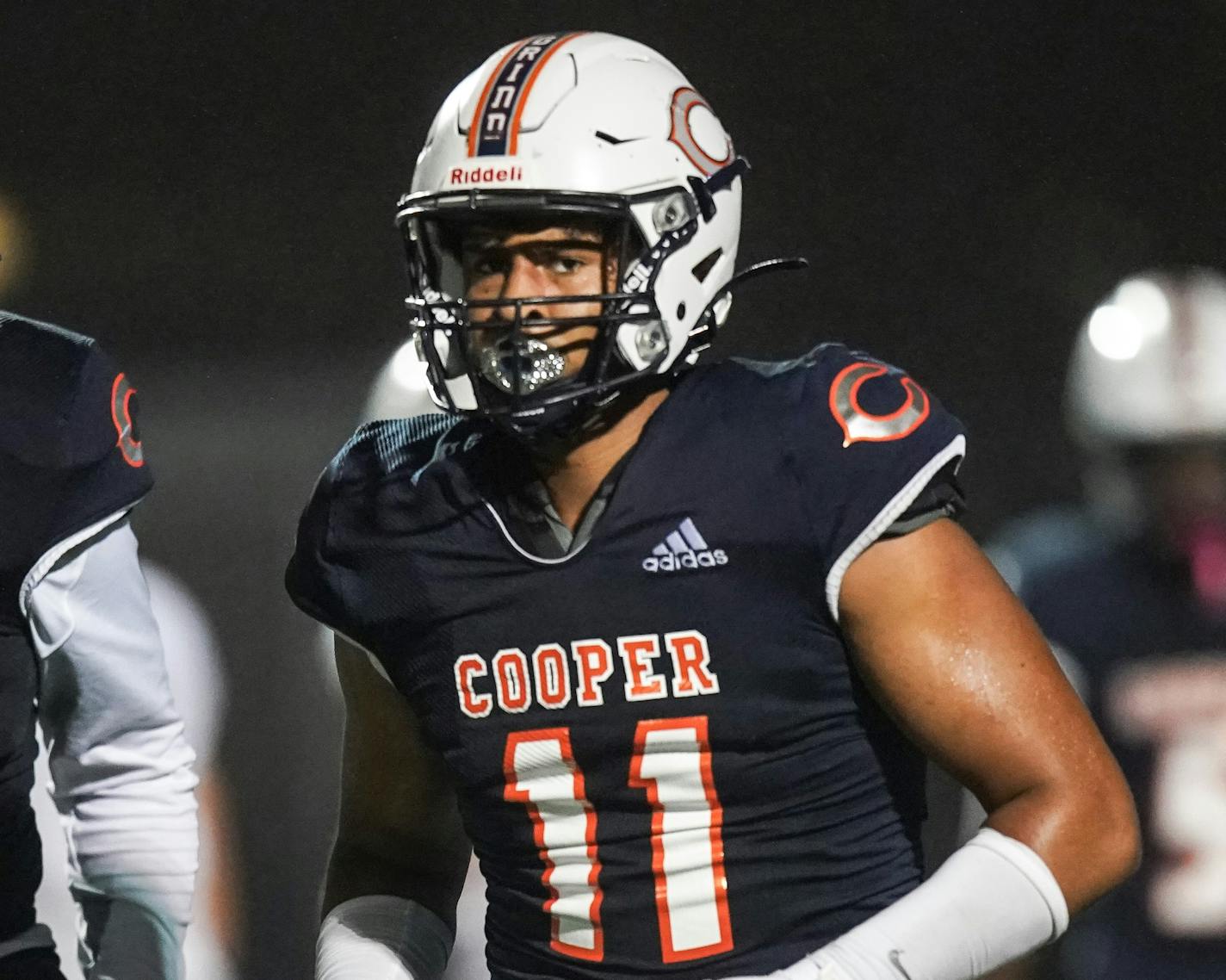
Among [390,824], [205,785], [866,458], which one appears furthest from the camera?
[205,785]

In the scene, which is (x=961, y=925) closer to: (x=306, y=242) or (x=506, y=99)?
(x=506, y=99)

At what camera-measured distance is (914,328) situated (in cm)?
217

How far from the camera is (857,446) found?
122 cm

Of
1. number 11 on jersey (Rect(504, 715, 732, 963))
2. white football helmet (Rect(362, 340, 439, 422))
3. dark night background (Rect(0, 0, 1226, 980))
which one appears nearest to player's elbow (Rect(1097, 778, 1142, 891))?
number 11 on jersey (Rect(504, 715, 732, 963))

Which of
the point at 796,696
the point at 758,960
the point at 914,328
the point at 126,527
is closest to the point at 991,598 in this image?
the point at 796,696

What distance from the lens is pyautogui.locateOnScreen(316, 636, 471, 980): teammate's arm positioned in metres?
1.41

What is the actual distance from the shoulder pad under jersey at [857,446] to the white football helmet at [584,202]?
0.38ft

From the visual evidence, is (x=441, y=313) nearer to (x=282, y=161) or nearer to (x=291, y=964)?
(x=282, y=161)

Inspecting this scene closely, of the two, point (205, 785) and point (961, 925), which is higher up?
point (961, 925)

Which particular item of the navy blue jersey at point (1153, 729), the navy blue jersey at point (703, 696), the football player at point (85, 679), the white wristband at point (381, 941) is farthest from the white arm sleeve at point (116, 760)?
the navy blue jersey at point (1153, 729)

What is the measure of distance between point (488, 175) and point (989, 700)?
0.53m

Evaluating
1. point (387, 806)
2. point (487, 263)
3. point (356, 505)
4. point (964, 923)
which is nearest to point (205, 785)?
point (387, 806)

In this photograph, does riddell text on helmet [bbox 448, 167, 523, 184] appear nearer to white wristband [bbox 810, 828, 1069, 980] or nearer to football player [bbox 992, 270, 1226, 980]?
white wristband [bbox 810, 828, 1069, 980]

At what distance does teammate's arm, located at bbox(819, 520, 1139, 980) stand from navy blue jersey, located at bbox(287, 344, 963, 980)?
1.6 inches
